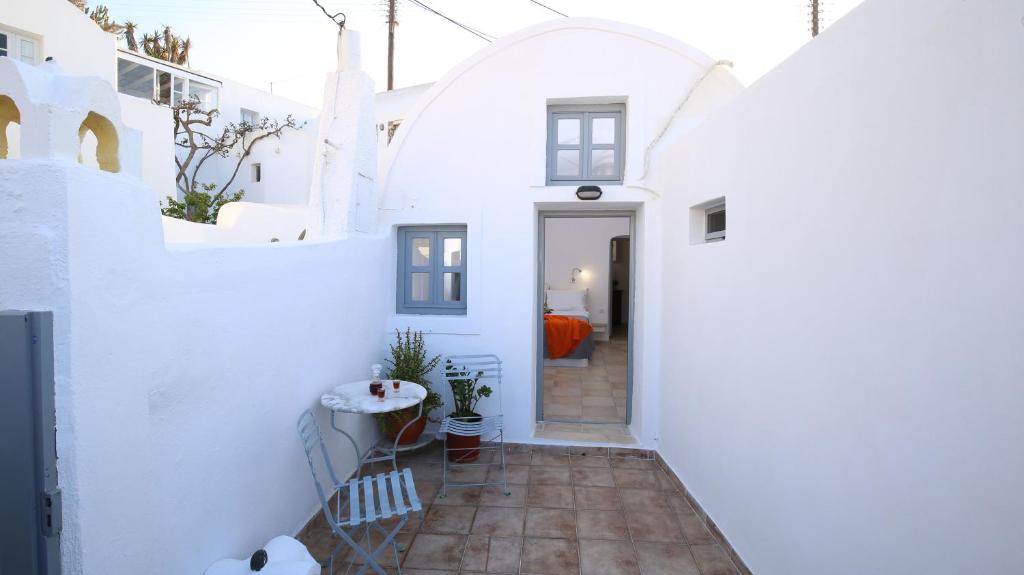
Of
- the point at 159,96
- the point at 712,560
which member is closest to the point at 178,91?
the point at 159,96

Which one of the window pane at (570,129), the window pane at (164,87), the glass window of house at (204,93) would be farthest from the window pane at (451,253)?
the glass window of house at (204,93)

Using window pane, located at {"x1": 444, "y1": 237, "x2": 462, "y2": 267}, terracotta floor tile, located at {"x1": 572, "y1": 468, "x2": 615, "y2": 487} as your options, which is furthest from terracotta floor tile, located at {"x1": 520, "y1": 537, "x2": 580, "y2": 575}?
window pane, located at {"x1": 444, "y1": 237, "x2": 462, "y2": 267}

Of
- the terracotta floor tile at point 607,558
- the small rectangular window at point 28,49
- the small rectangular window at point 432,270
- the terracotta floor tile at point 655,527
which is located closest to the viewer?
the terracotta floor tile at point 607,558

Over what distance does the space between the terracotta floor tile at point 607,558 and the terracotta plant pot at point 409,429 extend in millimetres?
2042

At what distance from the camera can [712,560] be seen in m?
3.32

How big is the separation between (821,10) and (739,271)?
1241cm

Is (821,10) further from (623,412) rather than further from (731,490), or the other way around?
(731,490)

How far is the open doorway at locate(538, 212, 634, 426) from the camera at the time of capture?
5941 mm

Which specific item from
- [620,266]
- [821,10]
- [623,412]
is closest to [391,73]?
[620,266]

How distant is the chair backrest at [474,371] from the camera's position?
512 centimetres

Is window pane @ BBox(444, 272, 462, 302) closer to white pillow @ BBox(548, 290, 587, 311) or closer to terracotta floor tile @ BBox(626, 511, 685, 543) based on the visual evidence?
terracotta floor tile @ BBox(626, 511, 685, 543)

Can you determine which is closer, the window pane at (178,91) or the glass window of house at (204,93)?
the window pane at (178,91)

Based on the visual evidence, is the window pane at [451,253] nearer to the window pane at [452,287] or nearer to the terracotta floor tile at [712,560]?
the window pane at [452,287]

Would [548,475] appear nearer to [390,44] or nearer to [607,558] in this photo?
[607,558]
